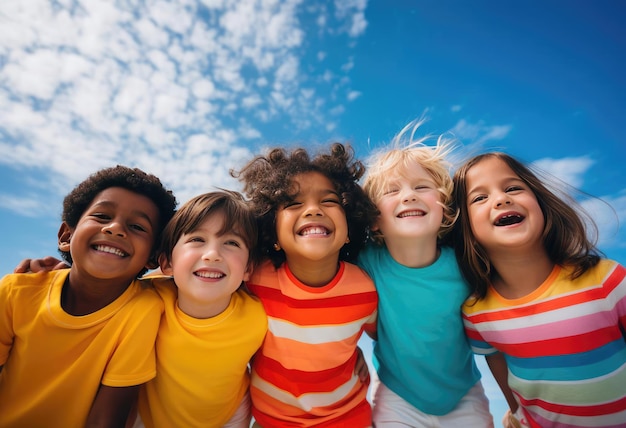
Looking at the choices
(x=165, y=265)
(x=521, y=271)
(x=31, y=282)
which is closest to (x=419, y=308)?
(x=521, y=271)

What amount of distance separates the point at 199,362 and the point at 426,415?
2101 millimetres

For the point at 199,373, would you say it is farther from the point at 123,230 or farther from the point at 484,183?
the point at 484,183

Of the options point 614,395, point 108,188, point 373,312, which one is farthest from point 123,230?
point 614,395

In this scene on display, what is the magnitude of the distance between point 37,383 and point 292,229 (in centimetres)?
226

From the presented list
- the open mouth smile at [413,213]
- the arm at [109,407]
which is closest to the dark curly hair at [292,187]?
the open mouth smile at [413,213]

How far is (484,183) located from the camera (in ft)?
11.2

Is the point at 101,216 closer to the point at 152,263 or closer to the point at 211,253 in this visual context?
the point at 152,263

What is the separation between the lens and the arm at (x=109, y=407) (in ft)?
9.34

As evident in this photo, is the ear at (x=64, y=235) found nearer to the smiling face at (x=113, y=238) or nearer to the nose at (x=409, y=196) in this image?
the smiling face at (x=113, y=238)

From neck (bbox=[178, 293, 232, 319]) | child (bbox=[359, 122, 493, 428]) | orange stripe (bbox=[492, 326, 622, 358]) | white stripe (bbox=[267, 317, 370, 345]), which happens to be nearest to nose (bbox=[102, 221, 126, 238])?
neck (bbox=[178, 293, 232, 319])

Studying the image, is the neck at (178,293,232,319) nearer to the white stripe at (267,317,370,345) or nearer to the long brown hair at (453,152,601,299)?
the white stripe at (267,317,370,345)

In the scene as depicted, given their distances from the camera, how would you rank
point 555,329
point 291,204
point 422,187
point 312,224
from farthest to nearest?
point 422,187, point 291,204, point 312,224, point 555,329

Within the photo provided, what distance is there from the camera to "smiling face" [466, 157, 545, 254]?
10.3 ft

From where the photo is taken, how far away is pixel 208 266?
3.06 meters
